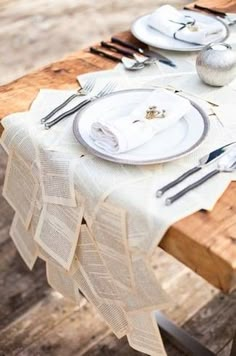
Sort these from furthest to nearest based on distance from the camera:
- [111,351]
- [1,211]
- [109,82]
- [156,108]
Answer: [1,211]
[111,351]
[109,82]
[156,108]

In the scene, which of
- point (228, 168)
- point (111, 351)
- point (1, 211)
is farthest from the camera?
point (1, 211)

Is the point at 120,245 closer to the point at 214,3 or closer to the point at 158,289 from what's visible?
the point at 158,289

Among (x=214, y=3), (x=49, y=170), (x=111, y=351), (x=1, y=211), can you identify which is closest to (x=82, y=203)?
(x=49, y=170)

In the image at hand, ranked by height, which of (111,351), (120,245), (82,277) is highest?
(120,245)

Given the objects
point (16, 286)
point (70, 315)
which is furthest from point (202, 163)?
point (16, 286)

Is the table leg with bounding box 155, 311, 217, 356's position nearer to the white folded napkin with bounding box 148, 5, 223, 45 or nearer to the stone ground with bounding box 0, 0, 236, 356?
the stone ground with bounding box 0, 0, 236, 356

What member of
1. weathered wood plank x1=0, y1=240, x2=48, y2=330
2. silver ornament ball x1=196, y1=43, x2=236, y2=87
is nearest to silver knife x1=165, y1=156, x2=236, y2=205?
silver ornament ball x1=196, y1=43, x2=236, y2=87

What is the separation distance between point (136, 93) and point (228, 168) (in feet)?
0.87

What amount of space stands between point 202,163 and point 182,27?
1.58ft

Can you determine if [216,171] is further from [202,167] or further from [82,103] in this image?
[82,103]

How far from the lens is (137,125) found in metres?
0.90

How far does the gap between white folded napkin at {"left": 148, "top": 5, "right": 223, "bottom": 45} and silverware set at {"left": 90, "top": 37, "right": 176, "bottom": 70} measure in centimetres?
7

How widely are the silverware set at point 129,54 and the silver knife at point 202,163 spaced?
13.2 inches

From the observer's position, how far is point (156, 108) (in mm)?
951
